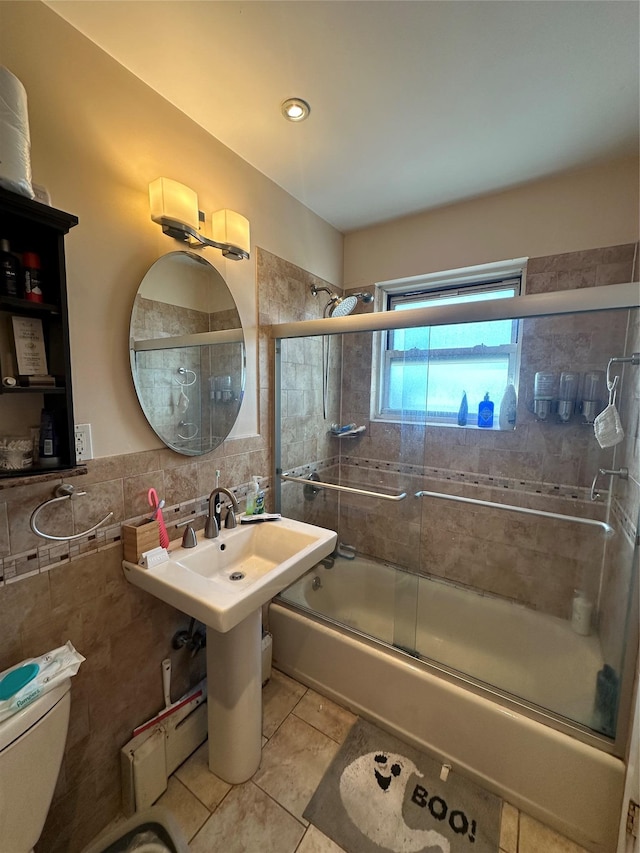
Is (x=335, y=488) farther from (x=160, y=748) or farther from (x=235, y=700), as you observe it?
(x=160, y=748)

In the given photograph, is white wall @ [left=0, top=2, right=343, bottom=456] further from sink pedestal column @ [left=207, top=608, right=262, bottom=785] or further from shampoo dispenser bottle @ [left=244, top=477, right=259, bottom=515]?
sink pedestal column @ [left=207, top=608, right=262, bottom=785]

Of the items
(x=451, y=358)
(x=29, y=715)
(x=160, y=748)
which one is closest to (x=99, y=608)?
(x=29, y=715)

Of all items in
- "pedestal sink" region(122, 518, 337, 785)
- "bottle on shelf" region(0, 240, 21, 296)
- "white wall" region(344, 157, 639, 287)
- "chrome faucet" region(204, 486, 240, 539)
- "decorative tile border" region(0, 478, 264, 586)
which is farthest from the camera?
"white wall" region(344, 157, 639, 287)

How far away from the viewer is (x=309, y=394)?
221cm

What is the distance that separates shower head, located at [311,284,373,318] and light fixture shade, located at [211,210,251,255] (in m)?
0.73

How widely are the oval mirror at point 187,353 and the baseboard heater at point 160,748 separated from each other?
1072 mm

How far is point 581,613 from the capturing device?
5.59ft

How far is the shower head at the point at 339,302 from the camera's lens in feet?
7.03

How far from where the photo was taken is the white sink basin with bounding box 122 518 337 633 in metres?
1.02

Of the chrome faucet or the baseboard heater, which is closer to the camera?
the baseboard heater

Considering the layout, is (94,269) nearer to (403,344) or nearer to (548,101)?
(403,344)

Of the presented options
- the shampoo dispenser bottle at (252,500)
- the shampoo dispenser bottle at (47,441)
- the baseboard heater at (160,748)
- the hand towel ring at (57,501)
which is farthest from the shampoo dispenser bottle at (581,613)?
the shampoo dispenser bottle at (47,441)

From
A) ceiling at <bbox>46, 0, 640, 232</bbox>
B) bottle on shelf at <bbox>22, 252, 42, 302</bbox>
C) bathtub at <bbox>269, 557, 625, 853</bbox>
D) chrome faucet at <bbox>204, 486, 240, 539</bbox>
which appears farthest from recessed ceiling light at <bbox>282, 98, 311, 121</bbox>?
bathtub at <bbox>269, 557, 625, 853</bbox>

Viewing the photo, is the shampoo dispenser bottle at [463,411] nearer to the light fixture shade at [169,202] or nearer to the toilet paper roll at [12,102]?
the light fixture shade at [169,202]
